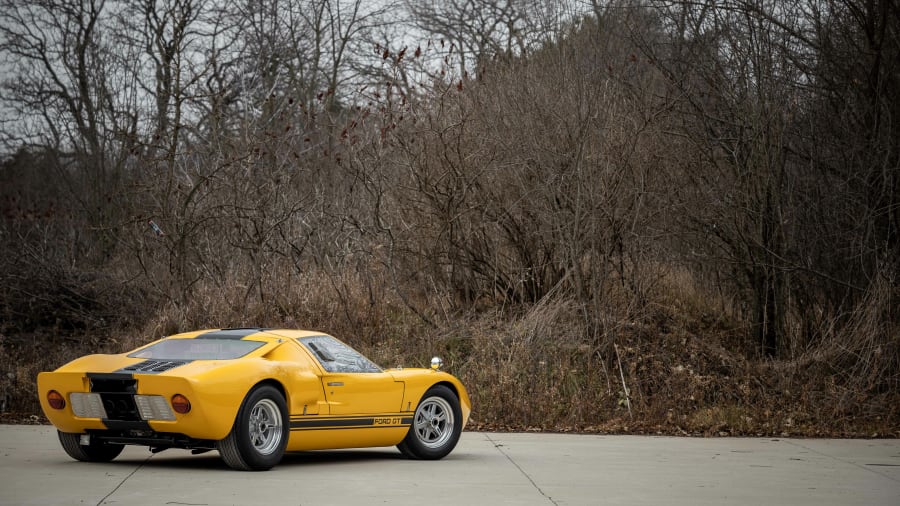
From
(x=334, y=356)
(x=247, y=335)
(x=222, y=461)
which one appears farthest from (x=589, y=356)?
(x=247, y=335)

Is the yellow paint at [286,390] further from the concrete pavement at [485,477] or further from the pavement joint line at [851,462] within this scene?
the pavement joint line at [851,462]

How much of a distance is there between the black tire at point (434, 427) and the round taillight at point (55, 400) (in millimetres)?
3492

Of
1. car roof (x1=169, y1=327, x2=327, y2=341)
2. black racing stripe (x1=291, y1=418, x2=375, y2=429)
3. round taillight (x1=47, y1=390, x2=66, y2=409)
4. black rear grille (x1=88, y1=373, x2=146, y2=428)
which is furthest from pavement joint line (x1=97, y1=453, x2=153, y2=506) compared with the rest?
black racing stripe (x1=291, y1=418, x2=375, y2=429)

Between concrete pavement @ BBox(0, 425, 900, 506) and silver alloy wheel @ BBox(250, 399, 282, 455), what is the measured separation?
0.80ft

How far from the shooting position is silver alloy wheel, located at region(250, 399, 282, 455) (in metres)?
10.2

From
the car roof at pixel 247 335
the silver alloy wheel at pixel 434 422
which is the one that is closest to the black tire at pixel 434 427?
the silver alloy wheel at pixel 434 422

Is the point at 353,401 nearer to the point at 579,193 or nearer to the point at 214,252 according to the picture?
the point at 579,193

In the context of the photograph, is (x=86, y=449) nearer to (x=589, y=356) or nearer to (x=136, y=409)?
(x=136, y=409)

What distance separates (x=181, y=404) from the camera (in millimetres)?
9719

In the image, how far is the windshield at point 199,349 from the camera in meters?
10.6

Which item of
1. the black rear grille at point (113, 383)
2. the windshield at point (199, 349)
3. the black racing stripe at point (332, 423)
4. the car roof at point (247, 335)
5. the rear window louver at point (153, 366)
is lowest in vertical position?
the black racing stripe at point (332, 423)

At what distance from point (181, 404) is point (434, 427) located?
3323 mm

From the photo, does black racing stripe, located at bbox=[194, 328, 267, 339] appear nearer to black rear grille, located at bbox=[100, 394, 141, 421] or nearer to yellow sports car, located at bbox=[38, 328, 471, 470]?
yellow sports car, located at bbox=[38, 328, 471, 470]

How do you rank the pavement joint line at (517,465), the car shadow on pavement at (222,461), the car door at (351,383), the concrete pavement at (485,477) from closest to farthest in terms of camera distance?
the concrete pavement at (485,477) < the pavement joint line at (517,465) < the car shadow on pavement at (222,461) < the car door at (351,383)
